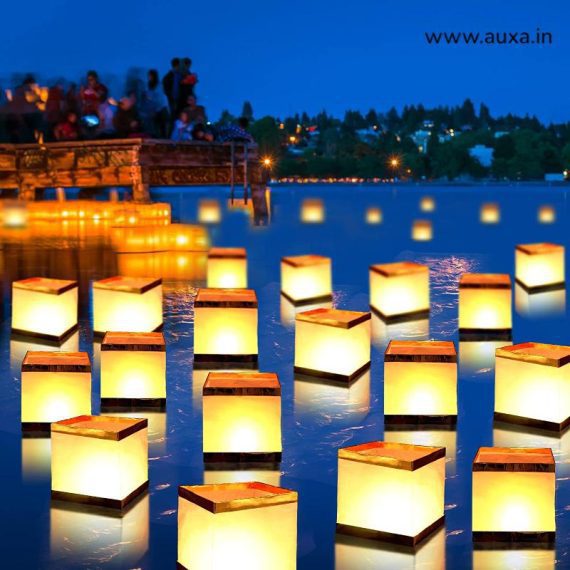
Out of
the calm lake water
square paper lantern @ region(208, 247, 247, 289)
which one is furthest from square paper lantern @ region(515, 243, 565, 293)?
square paper lantern @ region(208, 247, 247, 289)

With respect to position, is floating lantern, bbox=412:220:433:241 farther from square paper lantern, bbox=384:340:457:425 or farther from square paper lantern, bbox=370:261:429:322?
square paper lantern, bbox=384:340:457:425

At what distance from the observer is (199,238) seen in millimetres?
19672

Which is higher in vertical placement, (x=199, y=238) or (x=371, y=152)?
(x=371, y=152)

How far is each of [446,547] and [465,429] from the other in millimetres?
2022

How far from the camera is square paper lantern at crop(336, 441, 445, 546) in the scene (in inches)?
210

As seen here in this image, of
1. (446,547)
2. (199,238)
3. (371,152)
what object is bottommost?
(446,547)

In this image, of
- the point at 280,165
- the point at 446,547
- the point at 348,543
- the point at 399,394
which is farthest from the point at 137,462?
the point at 280,165

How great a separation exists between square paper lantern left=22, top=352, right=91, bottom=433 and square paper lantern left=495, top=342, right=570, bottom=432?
2.47m

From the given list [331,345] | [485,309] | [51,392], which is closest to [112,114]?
[485,309]

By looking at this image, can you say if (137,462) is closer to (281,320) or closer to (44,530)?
(44,530)

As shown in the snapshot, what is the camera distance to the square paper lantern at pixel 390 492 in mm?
5344

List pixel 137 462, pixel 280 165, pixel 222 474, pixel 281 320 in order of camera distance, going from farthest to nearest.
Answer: pixel 280 165 < pixel 281 320 < pixel 222 474 < pixel 137 462

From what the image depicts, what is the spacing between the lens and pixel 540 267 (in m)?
14.4

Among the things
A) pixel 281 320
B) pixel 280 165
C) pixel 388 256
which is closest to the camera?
pixel 281 320
